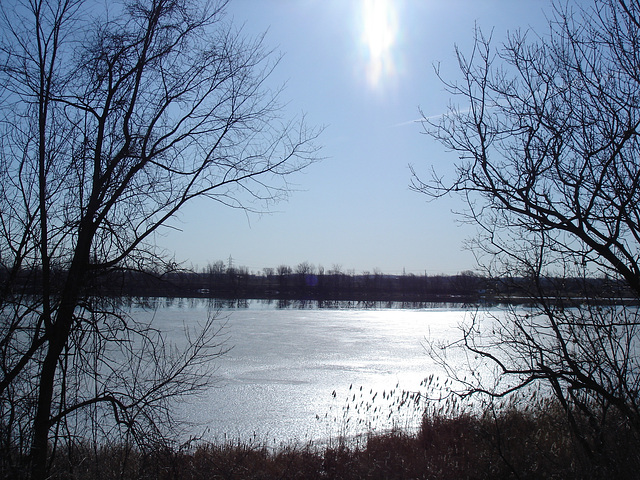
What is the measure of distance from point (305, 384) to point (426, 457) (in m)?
5.34

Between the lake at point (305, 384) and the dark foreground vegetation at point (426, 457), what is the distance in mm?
560

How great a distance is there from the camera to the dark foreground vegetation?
358 centimetres

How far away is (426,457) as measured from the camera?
6.28 metres

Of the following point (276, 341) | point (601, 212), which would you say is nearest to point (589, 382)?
point (601, 212)

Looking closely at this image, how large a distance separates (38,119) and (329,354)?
13.1 metres

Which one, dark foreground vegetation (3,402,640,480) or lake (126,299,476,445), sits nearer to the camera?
dark foreground vegetation (3,402,640,480)

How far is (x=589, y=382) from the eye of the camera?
3396 mm

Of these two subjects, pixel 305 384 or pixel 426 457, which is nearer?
pixel 426 457

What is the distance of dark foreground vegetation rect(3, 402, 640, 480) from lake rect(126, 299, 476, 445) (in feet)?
1.84

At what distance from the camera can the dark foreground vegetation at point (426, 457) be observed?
11.7ft

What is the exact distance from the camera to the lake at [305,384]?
8.25 meters

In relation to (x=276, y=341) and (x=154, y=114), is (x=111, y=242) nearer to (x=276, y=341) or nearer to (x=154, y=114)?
(x=154, y=114)

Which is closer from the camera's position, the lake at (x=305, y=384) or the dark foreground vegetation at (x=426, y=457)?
the dark foreground vegetation at (x=426, y=457)

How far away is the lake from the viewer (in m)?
8.25
